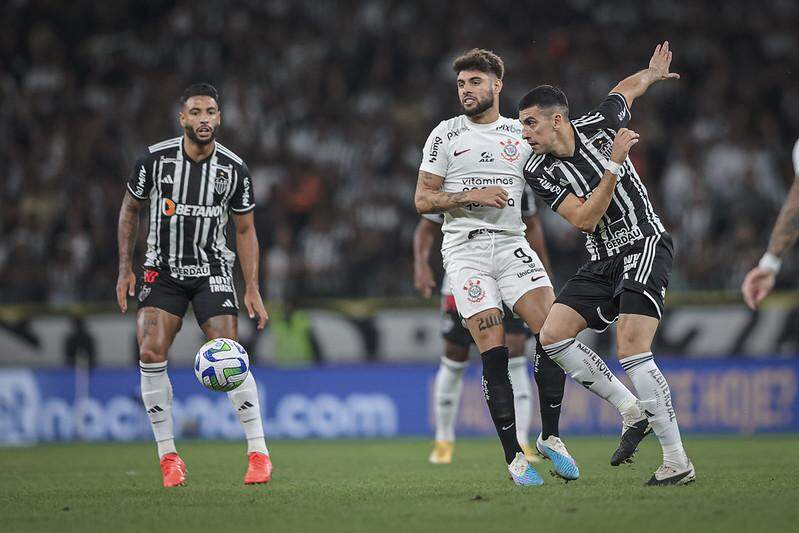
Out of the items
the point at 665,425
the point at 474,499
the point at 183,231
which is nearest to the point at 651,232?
the point at 665,425

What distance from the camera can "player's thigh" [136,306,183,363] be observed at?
25.6 ft

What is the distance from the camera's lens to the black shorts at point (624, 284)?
6801 mm

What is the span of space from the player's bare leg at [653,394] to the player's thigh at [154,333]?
9.84 feet

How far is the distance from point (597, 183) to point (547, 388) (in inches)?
52.2

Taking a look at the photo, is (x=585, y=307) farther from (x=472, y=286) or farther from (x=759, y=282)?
(x=759, y=282)

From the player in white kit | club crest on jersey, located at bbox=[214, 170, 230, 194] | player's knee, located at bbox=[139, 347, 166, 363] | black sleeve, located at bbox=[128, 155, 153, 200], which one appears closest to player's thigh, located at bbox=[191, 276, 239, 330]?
player's knee, located at bbox=[139, 347, 166, 363]

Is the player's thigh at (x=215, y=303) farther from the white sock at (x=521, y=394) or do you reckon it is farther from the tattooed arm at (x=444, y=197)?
the white sock at (x=521, y=394)

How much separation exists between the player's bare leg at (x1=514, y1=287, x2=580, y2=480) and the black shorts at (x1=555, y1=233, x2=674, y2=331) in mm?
298

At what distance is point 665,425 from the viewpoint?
6.70 meters

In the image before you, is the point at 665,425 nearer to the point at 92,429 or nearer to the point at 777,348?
the point at 777,348

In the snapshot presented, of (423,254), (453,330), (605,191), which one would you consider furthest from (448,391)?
(605,191)

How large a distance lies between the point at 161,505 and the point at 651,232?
3201 mm

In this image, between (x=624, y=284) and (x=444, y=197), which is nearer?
(x=624, y=284)

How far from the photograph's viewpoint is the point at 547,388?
738cm
